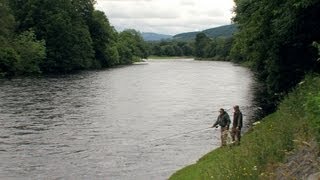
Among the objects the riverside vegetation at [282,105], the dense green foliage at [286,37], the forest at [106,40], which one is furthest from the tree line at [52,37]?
the dense green foliage at [286,37]

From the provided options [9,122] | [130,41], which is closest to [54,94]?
[9,122]

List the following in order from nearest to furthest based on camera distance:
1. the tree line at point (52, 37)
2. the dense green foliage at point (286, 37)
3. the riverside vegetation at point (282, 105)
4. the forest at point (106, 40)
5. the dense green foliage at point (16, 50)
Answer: the riverside vegetation at point (282, 105)
the dense green foliage at point (286, 37)
the forest at point (106, 40)
the dense green foliage at point (16, 50)
the tree line at point (52, 37)

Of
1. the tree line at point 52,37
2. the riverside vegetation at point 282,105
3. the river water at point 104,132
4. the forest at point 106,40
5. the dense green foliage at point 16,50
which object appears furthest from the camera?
the tree line at point 52,37

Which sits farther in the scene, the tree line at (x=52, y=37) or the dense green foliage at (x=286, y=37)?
the tree line at (x=52, y=37)

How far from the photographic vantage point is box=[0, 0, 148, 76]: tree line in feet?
308

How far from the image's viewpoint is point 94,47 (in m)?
139

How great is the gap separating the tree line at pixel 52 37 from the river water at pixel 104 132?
36823 mm

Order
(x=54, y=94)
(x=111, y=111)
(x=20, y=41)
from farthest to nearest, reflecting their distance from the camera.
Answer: (x=20, y=41), (x=54, y=94), (x=111, y=111)

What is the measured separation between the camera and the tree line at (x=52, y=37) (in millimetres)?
93875

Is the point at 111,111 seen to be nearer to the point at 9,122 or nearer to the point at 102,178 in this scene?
the point at 9,122

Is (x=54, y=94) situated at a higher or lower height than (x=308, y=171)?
lower

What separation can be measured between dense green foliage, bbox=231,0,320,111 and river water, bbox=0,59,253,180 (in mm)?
5124

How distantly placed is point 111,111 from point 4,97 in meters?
13.5

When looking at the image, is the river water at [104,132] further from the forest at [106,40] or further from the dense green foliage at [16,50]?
the dense green foliage at [16,50]
